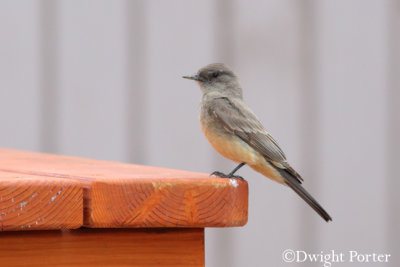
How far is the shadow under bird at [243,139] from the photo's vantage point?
3086 millimetres

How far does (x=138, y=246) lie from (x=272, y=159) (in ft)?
5.40

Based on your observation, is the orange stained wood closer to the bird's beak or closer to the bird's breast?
the bird's breast

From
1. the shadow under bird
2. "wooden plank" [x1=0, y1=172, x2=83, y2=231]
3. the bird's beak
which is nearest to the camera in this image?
"wooden plank" [x1=0, y1=172, x2=83, y2=231]

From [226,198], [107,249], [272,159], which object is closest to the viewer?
[107,249]

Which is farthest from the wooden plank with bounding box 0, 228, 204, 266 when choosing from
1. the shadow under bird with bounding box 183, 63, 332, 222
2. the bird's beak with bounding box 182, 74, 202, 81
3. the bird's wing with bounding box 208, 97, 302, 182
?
the bird's beak with bounding box 182, 74, 202, 81

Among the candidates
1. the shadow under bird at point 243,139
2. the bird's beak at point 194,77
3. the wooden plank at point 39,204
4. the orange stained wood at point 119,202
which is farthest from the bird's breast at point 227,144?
the wooden plank at point 39,204

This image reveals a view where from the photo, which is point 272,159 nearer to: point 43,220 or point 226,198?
point 226,198

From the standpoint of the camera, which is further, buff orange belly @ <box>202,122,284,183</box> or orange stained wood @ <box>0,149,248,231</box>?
buff orange belly @ <box>202,122,284,183</box>

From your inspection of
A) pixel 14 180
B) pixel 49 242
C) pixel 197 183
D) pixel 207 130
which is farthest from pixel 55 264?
pixel 207 130

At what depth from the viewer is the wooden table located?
140 cm

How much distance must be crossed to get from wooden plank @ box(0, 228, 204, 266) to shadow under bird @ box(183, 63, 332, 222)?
1.38m

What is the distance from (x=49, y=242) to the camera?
4.74 ft

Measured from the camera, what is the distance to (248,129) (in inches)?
127

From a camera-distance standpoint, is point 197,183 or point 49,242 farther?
point 197,183
